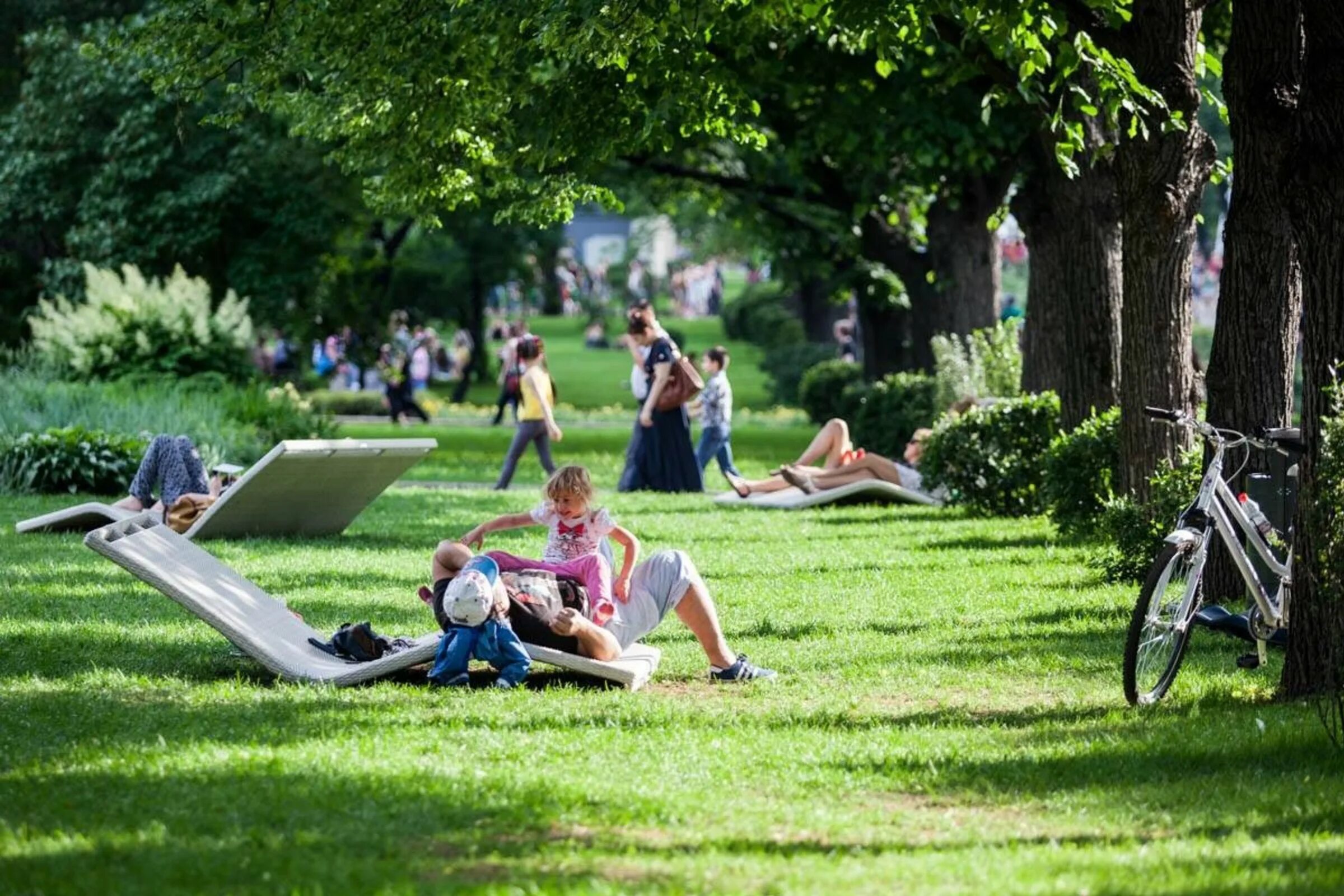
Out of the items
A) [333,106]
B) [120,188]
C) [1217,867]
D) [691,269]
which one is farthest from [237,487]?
[691,269]

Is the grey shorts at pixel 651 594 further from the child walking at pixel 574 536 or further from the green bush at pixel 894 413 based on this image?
the green bush at pixel 894 413

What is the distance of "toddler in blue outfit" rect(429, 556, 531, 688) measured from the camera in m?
9.20

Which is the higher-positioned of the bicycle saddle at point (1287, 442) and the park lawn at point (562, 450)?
the bicycle saddle at point (1287, 442)

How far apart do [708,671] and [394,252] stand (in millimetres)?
38413

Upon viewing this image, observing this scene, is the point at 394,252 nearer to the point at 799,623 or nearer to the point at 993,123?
the point at 993,123

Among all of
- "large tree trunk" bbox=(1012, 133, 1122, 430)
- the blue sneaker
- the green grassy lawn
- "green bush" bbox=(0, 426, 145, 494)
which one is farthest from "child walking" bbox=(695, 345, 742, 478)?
the blue sneaker

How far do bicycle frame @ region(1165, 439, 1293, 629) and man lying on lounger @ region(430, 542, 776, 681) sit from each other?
1977 mm

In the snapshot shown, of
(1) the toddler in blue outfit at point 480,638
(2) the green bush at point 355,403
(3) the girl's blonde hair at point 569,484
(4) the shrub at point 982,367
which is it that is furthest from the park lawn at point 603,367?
(1) the toddler in blue outfit at point 480,638

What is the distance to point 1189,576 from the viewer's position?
8977mm

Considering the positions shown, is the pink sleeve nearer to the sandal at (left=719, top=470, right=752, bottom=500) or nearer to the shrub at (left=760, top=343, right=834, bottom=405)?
the sandal at (left=719, top=470, right=752, bottom=500)

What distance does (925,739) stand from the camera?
8.27 m

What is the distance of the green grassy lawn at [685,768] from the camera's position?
6020 mm

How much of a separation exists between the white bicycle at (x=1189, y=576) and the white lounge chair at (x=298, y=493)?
24.4 ft

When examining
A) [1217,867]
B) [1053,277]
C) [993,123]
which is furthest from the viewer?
[993,123]
